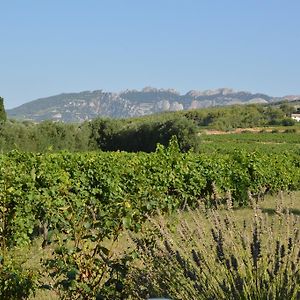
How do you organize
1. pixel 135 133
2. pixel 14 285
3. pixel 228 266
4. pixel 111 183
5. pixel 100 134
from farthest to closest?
pixel 100 134
pixel 135 133
pixel 111 183
pixel 14 285
pixel 228 266

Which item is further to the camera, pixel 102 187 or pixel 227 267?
pixel 102 187

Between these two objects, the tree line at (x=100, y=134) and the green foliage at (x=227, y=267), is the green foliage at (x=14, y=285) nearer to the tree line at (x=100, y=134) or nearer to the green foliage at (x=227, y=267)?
the green foliage at (x=227, y=267)

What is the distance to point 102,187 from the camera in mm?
11984

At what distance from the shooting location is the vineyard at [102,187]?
3.80 meters

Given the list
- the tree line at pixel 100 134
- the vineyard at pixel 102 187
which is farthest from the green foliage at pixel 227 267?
the tree line at pixel 100 134

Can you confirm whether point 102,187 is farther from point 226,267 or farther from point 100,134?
point 100,134

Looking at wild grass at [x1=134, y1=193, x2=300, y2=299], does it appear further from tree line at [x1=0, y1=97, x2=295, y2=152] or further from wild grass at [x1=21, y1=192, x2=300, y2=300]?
tree line at [x1=0, y1=97, x2=295, y2=152]

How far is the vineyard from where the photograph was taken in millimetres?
3801

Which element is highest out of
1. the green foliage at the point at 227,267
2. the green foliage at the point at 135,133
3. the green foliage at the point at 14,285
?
the green foliage at the point at 227,267

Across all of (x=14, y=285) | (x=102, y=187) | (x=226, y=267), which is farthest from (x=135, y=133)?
(x=226, y=267)

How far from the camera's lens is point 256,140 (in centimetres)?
7369

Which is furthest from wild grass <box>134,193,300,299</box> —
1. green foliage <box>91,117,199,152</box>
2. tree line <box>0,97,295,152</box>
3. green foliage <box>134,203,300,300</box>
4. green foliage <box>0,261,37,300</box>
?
green foliage <box>91,117,199,152</box>

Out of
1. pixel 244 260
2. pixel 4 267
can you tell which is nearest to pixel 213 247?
pixel 244 260

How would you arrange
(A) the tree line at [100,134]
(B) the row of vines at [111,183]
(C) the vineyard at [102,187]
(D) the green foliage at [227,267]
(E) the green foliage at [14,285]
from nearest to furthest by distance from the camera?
(D) the green foliage at [227,267] → (E) the green foliage at [14,285] → (C) the vineyard at [102,187] → (B) the row of vines at [111,183] → (A) the tree line at [100,134]
